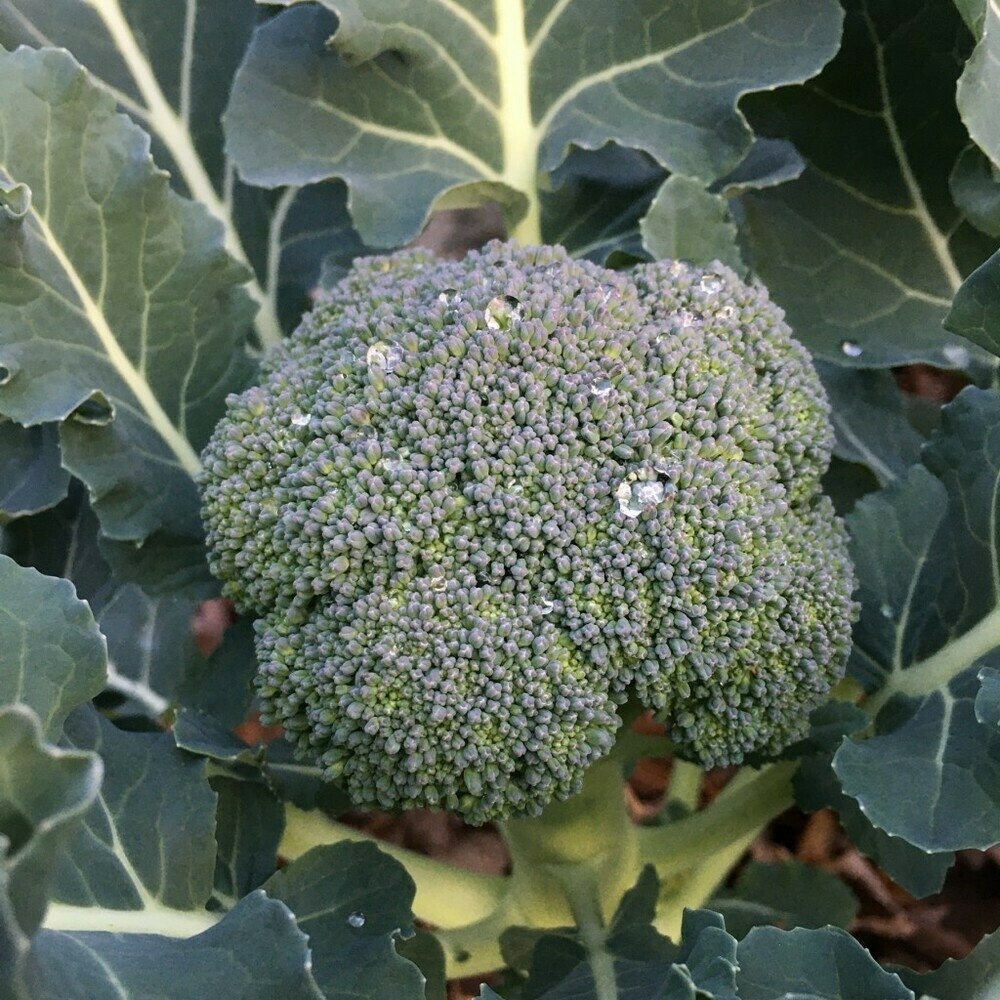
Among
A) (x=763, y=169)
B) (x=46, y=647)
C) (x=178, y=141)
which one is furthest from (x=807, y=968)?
(x=178, y=141)

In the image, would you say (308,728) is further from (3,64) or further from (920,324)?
(920,324)

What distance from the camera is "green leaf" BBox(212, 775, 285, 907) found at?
124cm

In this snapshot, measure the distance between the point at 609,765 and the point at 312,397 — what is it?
22.6 inches

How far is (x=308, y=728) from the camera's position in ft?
3.67

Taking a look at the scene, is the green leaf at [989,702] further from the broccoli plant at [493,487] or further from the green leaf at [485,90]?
the green leaf at [485,90]

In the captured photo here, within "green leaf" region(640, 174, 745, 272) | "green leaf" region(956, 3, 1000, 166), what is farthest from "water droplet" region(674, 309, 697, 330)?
Result: "green leaf" region(956, 3, 1000, 166)

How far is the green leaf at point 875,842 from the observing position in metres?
1.32

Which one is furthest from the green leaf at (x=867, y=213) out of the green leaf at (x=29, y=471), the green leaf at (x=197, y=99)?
the green leaf at (x=29, y=471)

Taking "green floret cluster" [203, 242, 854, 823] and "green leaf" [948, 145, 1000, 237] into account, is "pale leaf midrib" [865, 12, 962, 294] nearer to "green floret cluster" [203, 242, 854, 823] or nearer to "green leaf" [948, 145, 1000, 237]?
"green leaf" [948, 145, 1000, 237]

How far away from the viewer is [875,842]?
4.39 feet

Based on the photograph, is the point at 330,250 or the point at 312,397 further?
the point at 330,250

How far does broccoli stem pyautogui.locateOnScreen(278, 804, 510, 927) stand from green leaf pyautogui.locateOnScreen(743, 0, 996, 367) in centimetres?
91

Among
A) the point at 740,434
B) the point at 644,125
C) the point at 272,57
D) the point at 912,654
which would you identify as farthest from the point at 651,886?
the point at 272,57

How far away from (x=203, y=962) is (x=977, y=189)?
4.22 ft
